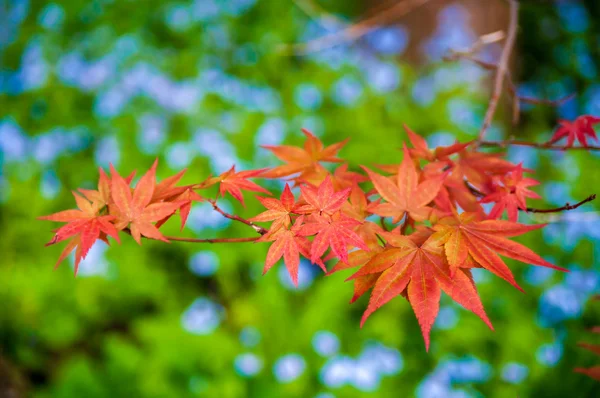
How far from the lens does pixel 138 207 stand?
701mm

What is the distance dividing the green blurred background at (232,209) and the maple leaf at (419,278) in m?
0.78

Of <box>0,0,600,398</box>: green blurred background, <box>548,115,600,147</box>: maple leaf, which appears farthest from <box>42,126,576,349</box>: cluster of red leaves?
<box>0,0,600,398</box>: green blurred background

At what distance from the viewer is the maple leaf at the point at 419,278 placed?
0.61 metres

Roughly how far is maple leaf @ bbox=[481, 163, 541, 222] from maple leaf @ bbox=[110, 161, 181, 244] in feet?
1.56

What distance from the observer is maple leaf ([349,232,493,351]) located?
61cm

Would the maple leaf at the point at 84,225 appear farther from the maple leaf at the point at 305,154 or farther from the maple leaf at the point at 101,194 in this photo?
the maple leaf at the point at 305,154

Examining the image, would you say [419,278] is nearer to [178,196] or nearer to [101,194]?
[178,196]

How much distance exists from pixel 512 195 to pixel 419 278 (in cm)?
26

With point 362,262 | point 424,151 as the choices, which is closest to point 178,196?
point 362,262

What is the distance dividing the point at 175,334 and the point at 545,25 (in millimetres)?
4314

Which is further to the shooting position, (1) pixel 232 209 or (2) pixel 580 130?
(1) pixel 232 209

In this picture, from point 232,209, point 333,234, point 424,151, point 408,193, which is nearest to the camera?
point 333,234

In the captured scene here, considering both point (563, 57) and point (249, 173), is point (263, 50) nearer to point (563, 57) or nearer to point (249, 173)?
point (249, 173)

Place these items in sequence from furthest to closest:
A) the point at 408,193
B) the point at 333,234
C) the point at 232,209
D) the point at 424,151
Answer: the point at 232,209
the point at 424,151
the point at 408,193
the point at 333,234
